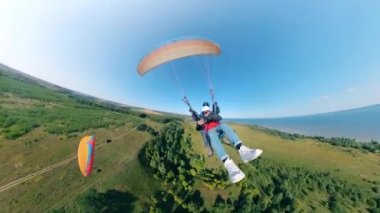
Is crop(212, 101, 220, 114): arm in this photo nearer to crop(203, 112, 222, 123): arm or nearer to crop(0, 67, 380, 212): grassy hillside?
crop(203, 112, 222, 123): arm

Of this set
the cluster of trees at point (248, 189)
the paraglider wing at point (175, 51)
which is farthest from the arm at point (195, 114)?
the cluster of trees at point (248, 189)

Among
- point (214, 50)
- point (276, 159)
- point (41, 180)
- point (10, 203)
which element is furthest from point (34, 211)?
point (276, 159)

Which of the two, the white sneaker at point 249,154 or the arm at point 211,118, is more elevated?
the arm at point 211,118

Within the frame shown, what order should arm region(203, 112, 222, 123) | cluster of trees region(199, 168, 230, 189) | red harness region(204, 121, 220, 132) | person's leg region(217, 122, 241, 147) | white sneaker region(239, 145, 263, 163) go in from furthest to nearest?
cluster of trees region(199, 168, 230, 189)
red harness region(204, 121, 220, 132)
arm region(203, 112, 222, 123)
person's leg region(217, 122, 241, 147)
white sneaker region(239, 145, 263, 163)

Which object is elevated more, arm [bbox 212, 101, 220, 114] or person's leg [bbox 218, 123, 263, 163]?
arm [bbox 212, 101, 220, 114]

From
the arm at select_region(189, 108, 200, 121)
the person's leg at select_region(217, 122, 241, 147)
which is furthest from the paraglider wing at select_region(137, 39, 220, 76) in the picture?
the person's leg at select_region(217, 122, 241, 147)

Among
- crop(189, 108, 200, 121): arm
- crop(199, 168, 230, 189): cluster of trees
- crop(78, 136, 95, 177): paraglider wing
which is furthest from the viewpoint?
crop(199, 168, 230, 189): cluster of trees

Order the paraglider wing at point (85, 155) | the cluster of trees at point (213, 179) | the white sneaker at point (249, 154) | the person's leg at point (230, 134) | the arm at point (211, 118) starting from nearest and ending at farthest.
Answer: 1. the white sneaker at point (249, 154)
2. the person's leg at point (230, 134)
3. the arm at point (211, 118)
4. the paraglider wing at point (85, 155)
5. the cluster of trees at point (213, 179)

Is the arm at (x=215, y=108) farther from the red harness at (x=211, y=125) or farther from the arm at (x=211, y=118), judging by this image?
the red harness at (x=211, y=125)
